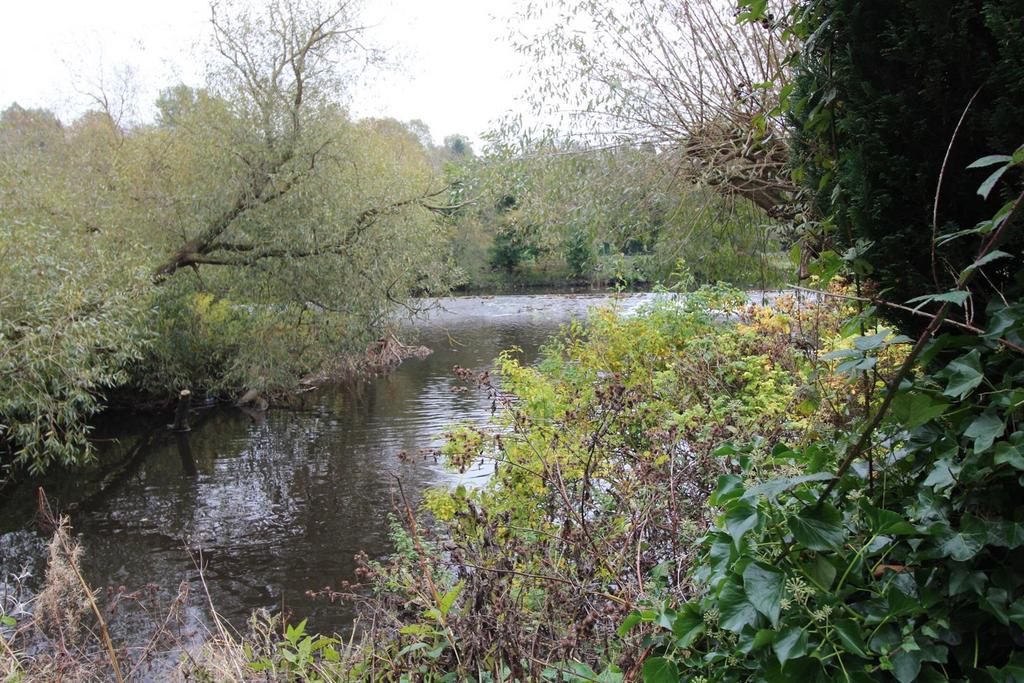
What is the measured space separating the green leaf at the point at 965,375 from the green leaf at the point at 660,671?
0.94 metres

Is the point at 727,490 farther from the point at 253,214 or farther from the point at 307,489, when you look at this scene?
the point at 253,214

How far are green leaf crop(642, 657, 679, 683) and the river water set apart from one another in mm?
2395

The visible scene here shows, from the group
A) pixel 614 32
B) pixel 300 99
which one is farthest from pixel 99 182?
pixel 614 32

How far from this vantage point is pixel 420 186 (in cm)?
1578

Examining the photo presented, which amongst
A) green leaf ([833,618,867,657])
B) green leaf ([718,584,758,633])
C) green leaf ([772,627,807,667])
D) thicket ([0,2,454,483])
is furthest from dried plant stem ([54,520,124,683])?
thicket ([0,2,454,483])

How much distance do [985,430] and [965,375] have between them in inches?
4.9

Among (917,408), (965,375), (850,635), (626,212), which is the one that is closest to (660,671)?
(850,635)

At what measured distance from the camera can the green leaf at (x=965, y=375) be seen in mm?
1562

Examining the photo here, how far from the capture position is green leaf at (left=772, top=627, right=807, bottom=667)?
150 centimetres

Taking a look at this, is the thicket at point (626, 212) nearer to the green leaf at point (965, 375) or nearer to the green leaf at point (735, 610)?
the green leaf at point (965, 375)

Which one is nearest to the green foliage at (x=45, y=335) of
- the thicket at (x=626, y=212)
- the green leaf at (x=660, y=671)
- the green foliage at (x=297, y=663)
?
the thicket at (x=626, y=212)

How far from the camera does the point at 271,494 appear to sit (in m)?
10.7

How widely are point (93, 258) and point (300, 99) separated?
192 inches

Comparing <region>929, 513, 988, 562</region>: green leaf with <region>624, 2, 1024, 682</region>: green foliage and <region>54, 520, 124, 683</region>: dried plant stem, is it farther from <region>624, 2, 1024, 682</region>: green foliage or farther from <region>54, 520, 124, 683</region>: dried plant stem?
<region>54, 520, 124, 683</region>: dried plant stem
